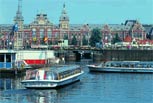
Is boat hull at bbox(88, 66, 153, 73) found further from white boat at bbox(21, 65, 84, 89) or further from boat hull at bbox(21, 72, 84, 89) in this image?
boat hull at bbox(21, 72, 84, 89)

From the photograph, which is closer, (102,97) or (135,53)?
(102,97)

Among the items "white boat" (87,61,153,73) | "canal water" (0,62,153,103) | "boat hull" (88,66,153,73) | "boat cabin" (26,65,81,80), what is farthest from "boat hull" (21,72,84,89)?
"white boat" (87,61,153,73)

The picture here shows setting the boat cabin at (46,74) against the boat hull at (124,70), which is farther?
the boat hull at (124,70)

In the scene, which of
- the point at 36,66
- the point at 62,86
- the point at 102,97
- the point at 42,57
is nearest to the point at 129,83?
the point at 62,86

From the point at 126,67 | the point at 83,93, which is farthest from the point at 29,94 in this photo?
the point at 126,67

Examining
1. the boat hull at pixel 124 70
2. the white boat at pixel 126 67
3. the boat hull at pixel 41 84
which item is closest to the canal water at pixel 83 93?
the boat hull at pixel 41 84

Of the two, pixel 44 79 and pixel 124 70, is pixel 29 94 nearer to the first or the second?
pixel 44 79

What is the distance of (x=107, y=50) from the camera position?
14488 cm

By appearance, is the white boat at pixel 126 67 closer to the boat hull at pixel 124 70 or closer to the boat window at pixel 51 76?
the boat hull at pixel 124 70

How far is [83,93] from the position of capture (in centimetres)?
5250

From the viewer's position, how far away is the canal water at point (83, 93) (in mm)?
46750

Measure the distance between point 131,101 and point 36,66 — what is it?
118ft

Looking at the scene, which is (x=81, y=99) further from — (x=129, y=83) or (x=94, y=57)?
(x=94, y=57)

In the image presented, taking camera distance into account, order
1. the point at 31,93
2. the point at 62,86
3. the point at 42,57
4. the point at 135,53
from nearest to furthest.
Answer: the point at 31,93, the point at 62,86, the point at 42,57, the point at 135,53
